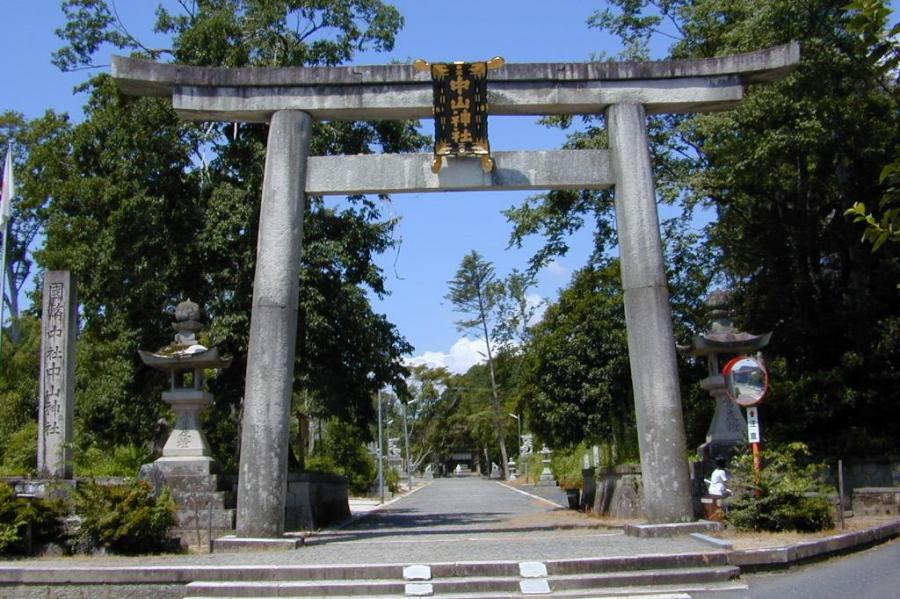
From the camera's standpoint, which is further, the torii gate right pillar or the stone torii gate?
the stone torii gate

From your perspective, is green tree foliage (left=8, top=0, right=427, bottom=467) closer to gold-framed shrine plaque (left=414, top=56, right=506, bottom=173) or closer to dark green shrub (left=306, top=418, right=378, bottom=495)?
gold-framed shrine plaque (left=414, top=56, right=506, bottom=173)

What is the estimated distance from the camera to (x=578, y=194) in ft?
65.2

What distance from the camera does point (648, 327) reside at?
11.5 m

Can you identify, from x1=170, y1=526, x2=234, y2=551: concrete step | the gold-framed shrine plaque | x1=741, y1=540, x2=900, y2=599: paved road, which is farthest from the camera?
the gold-framed shrine plaque

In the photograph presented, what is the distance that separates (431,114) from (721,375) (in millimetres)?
6032

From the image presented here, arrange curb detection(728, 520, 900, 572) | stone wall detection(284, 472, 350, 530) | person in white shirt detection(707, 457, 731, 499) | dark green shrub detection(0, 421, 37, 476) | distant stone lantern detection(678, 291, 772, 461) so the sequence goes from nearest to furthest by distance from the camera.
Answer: curb detection(728, 520, 900, 572), person in white shirt detection(707, 457, 731, 499), distant stone lantern detection(678, 291, 772, 461), stone wall detection(284, 472, 350, 530), dark green shrub detection(0, 421, 37, 476)

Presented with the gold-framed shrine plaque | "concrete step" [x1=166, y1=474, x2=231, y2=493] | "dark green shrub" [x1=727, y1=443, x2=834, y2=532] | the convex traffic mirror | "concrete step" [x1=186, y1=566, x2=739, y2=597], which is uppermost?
the gold-framed shrine plaque

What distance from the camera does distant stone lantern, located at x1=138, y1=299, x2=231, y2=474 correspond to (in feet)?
42.7

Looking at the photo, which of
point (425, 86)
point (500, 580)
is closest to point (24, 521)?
point (500, 580)

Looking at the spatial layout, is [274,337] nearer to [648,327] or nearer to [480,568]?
[480,568]

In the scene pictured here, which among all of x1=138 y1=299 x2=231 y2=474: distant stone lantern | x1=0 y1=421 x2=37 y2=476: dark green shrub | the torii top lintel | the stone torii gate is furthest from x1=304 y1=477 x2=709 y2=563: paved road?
x1=0 y1=421 x2=37 y2=476: dark green shrub

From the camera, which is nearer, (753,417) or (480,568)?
(480,568)

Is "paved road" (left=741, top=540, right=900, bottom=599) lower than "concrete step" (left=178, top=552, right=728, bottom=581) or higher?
lower

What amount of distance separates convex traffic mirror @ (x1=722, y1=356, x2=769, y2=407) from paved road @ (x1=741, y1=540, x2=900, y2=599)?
210 cm
